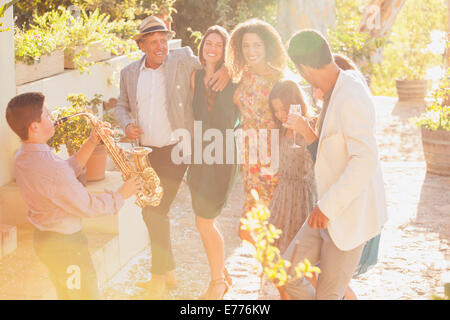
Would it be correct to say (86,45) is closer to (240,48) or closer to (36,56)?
(36,56)

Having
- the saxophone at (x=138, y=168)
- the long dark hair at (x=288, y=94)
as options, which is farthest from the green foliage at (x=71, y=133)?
the long dark hair at (x=288, y=94)

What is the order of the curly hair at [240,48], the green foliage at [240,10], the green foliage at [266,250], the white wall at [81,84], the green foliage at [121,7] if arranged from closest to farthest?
1. the green foliage at [266,250]
2. the curly hair at [240,48]
3. the white wall at [81,84]
4. the green foliage at [121,7]
5. the green foliage at [240,10]

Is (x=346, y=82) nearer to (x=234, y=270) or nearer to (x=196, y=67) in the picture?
(x=196, y=67)

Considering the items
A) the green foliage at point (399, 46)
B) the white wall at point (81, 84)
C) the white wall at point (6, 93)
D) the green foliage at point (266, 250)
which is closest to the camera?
the green foliage at point (266, 250)

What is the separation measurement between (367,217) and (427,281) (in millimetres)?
2167

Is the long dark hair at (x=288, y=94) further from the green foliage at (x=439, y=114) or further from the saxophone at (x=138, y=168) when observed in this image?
the green foliage at (x=439, y=114)

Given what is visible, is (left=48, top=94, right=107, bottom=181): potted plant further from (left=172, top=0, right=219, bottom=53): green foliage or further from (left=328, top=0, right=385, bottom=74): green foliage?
(left=172, top=0, right=219, bottom=53): green foliage

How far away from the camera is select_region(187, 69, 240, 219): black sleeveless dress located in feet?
15.1

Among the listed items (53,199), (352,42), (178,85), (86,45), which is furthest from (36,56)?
(352,42)

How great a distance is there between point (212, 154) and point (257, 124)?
1.31ft

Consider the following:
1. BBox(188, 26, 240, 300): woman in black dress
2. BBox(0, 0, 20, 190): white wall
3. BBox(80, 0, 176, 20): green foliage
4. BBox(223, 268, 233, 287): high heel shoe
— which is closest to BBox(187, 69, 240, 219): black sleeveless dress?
BBox(188, 26, 240, 300): woman in black dress

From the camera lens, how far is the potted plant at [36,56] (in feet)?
20.9

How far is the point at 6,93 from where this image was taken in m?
5.64

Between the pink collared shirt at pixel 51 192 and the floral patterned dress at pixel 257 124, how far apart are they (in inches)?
64.0
